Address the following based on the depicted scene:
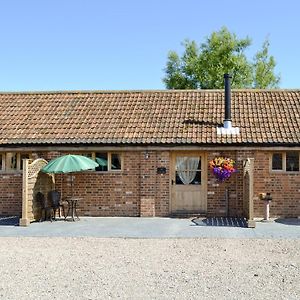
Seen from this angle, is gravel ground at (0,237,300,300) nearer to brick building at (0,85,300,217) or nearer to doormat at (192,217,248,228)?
Result: doormat at (192,217,248,228)

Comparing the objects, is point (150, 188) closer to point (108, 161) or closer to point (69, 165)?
point (108, 161)

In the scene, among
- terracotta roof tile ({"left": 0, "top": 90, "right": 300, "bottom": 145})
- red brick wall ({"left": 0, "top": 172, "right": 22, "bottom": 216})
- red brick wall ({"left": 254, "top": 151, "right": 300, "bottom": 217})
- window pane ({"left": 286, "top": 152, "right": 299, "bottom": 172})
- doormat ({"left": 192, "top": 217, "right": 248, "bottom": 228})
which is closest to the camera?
doormat ({"left": 192, "top": 217, "right": 248, "bottom": 228})

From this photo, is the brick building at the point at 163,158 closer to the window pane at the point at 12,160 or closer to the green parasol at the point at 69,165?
the window pane at the point at 12,160

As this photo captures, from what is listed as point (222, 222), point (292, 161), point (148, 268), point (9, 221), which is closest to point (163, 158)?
point (222, 222)

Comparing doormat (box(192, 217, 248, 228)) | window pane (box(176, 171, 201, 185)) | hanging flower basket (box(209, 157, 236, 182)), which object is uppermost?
hanging flower basket (box(209, 157, 236, 182))

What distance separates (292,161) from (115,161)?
5809 millimetres

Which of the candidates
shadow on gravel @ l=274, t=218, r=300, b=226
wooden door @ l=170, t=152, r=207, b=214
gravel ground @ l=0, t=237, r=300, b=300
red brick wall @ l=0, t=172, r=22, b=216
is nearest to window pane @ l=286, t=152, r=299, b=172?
shadow on gravel @ l=274, t=218, r=300, b=226

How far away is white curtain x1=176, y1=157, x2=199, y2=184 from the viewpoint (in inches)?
670

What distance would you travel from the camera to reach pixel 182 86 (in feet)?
141

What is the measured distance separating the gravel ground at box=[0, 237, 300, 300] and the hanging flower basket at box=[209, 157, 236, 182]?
4301mm

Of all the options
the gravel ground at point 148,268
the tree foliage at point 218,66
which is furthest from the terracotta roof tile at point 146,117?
the tree foliage at point 218,66

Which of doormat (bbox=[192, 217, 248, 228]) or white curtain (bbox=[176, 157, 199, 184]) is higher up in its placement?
white curtain (bbox=[176, 157, 199, 184])

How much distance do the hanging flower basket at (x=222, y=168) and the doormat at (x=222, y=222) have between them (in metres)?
1.30

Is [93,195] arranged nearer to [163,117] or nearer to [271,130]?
[163,117]
